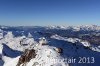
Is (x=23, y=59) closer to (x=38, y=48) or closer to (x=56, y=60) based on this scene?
(x=38, y=48)

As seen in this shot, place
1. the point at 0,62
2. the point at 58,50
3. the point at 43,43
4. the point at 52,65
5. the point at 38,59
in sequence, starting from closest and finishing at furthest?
the point at 52,65 → the point at 38,59 → the point at 58,50 → the point at 43,43 → the point at 0,62

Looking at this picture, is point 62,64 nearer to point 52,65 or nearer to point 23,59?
point 52,65

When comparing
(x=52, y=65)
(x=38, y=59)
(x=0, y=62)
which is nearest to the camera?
(x=52, y=65)

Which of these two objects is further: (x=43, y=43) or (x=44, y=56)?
(x=43, y=43)

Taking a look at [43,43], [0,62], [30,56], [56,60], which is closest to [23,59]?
[30,56]

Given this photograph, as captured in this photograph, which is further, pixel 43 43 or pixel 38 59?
pixel 43 43

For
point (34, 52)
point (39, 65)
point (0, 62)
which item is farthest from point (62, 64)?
point (0, 62)

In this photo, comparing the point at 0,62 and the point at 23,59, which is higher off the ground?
the point at 23,59

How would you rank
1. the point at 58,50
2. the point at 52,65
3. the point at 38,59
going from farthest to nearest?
the point at 58,50 < the point at 38,59 < the point at 52,65

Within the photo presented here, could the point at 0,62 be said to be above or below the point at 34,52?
below
